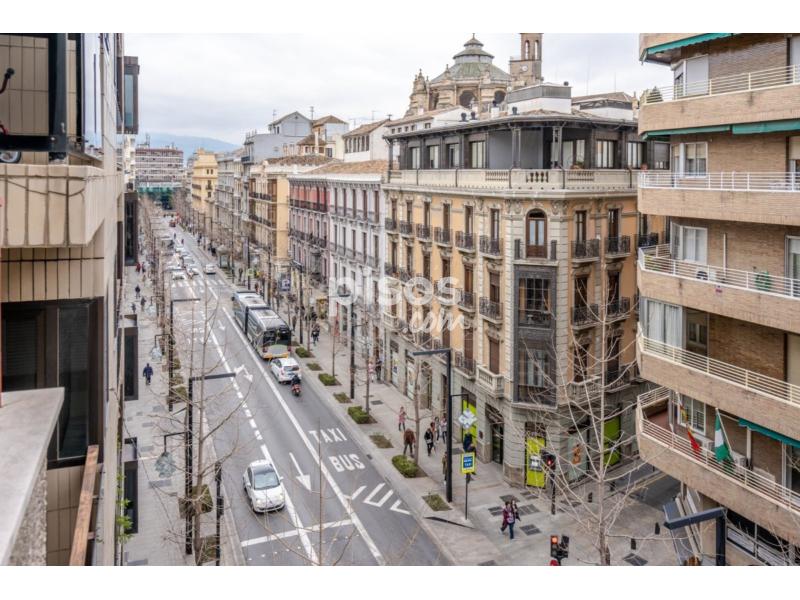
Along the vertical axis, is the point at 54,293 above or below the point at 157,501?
above

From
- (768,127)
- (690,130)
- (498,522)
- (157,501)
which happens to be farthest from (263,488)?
(768,127)

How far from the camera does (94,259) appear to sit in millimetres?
9086

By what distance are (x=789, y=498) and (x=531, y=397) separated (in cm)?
1270

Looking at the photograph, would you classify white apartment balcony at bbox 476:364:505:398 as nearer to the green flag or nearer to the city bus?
the green flag

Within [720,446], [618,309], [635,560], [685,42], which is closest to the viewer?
[720,446]

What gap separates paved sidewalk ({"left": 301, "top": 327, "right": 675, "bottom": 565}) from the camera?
872 inches

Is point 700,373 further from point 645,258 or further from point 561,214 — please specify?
point 561,214

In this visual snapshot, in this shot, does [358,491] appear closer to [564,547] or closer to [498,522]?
[498,522]

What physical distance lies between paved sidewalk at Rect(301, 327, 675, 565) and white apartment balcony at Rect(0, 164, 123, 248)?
628 inches

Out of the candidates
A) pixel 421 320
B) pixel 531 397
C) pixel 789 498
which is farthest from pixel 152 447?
pixel 789 498

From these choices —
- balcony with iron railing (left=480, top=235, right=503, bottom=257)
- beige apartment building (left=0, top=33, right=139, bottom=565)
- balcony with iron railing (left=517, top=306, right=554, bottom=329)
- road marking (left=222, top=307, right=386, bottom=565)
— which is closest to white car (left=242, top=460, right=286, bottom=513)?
road marking (left=222, top=307, right=386, bottom=565)

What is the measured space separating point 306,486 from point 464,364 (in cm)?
934

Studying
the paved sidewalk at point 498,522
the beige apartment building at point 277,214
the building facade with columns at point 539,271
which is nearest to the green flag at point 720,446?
the paved sidewalk at point 498,522

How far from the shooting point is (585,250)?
2775cm
